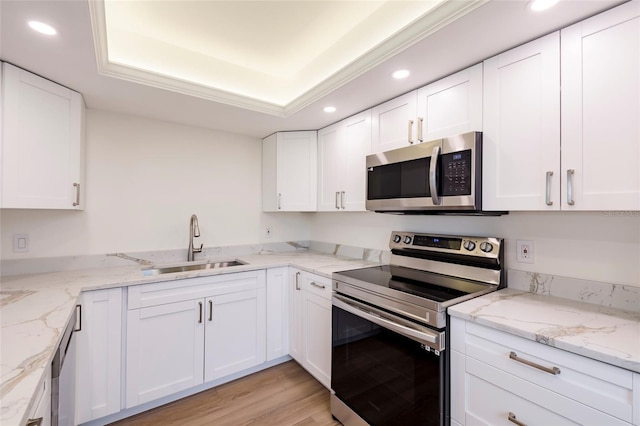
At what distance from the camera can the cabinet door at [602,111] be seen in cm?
109

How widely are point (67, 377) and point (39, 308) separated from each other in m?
0.43

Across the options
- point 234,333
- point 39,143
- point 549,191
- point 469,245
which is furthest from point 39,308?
point 549,191

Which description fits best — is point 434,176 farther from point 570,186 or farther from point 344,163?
point 344,163

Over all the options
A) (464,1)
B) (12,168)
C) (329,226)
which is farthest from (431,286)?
(12,168)

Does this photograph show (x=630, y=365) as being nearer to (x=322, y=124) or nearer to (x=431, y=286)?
(x=431, y=286)

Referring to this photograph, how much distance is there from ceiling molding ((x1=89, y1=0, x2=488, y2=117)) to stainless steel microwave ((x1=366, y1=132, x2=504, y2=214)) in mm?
531

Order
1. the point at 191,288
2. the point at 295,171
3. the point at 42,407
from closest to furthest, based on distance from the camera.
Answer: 1. the point at 42,407
2. the point at 191,288
3. the point at 295,171

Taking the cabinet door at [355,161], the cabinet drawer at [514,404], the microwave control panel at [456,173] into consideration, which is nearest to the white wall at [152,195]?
the cabinet door at [355,161]

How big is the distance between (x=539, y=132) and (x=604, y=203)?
1.29 feet

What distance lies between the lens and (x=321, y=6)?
1.70m

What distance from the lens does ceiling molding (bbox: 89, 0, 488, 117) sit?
4.11 ft

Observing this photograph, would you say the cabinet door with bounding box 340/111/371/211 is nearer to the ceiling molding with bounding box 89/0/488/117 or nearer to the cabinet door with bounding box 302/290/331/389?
the ceiling molding with bounding box 89/0/488/117

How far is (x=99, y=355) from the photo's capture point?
177cm

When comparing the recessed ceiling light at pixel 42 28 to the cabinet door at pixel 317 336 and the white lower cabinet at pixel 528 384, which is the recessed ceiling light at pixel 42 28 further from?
the white lower cabinet at pixel 528 384
